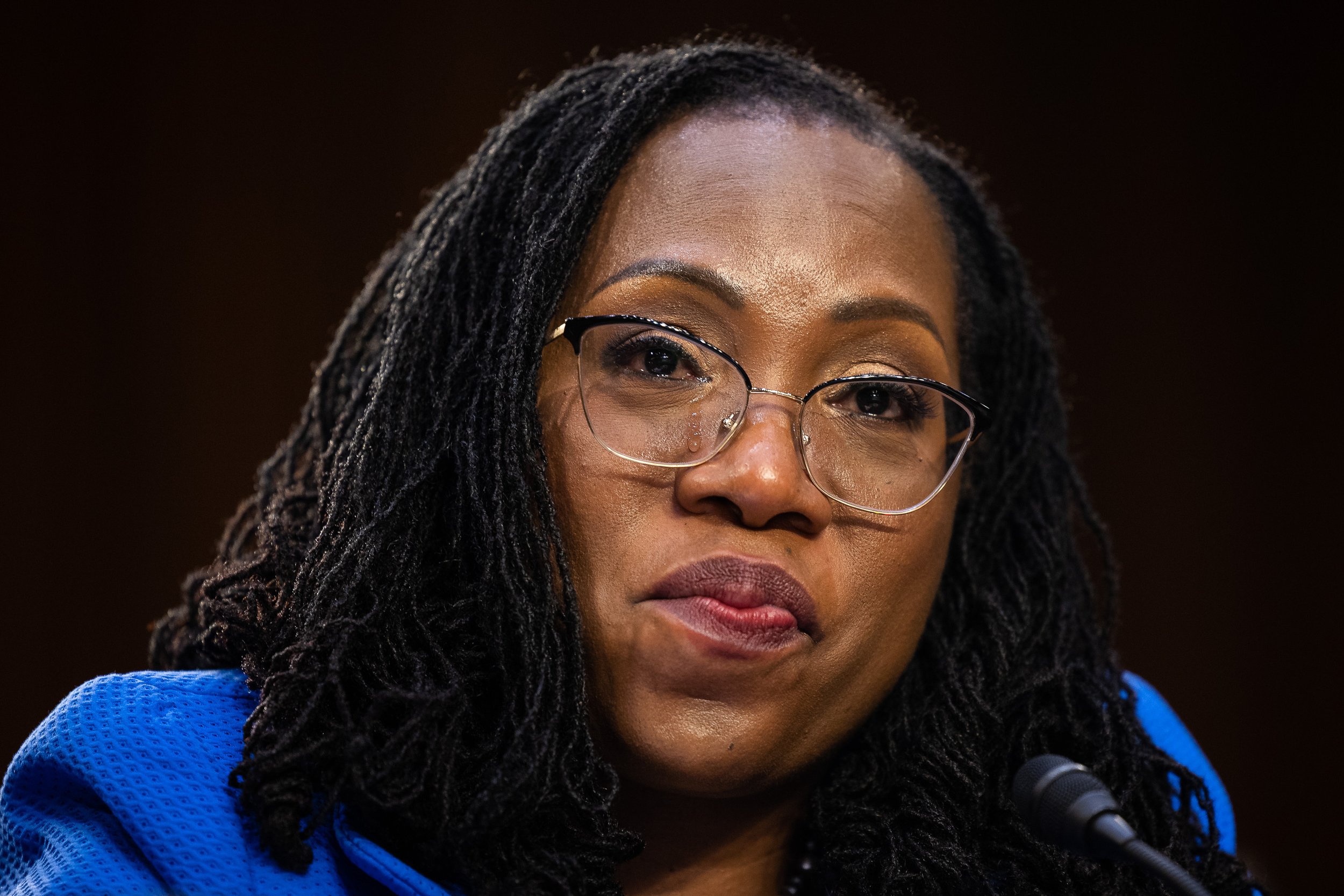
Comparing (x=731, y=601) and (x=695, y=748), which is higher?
(x=731, y=601)

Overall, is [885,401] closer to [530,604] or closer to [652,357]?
[652,357]

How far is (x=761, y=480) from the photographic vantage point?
124 centimetres

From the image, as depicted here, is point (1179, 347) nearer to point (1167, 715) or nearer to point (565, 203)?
point (1167, 715)

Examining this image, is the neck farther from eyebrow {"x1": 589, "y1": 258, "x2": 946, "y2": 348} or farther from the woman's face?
eyebrow {"x1": 589, "y1": 258, "x2": 946, "y2": 348}

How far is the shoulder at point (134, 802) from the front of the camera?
43.4 inches

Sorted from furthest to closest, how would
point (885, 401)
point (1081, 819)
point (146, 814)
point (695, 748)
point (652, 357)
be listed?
point (885, 401) → point (652, 357) → point (695, 748) → point (146, 814) → point (1081, 819)

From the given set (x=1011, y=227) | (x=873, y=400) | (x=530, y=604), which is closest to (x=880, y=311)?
(x=873, y=400)

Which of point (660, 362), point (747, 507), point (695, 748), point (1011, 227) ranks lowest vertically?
point (695, 748)

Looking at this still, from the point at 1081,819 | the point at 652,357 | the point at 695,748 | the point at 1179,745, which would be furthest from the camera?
the point at 1179,745

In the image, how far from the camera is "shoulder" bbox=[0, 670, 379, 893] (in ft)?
3.62

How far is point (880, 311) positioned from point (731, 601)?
1.33 feet

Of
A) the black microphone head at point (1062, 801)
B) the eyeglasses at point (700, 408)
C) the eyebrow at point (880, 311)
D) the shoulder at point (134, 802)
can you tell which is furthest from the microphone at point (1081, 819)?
the shoulder at point (134, 802)

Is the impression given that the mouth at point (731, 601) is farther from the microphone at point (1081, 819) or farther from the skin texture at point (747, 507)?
the microphone at point (1081, 819)

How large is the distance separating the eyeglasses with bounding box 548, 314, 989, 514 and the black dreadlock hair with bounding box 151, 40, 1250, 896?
77 millimetres
